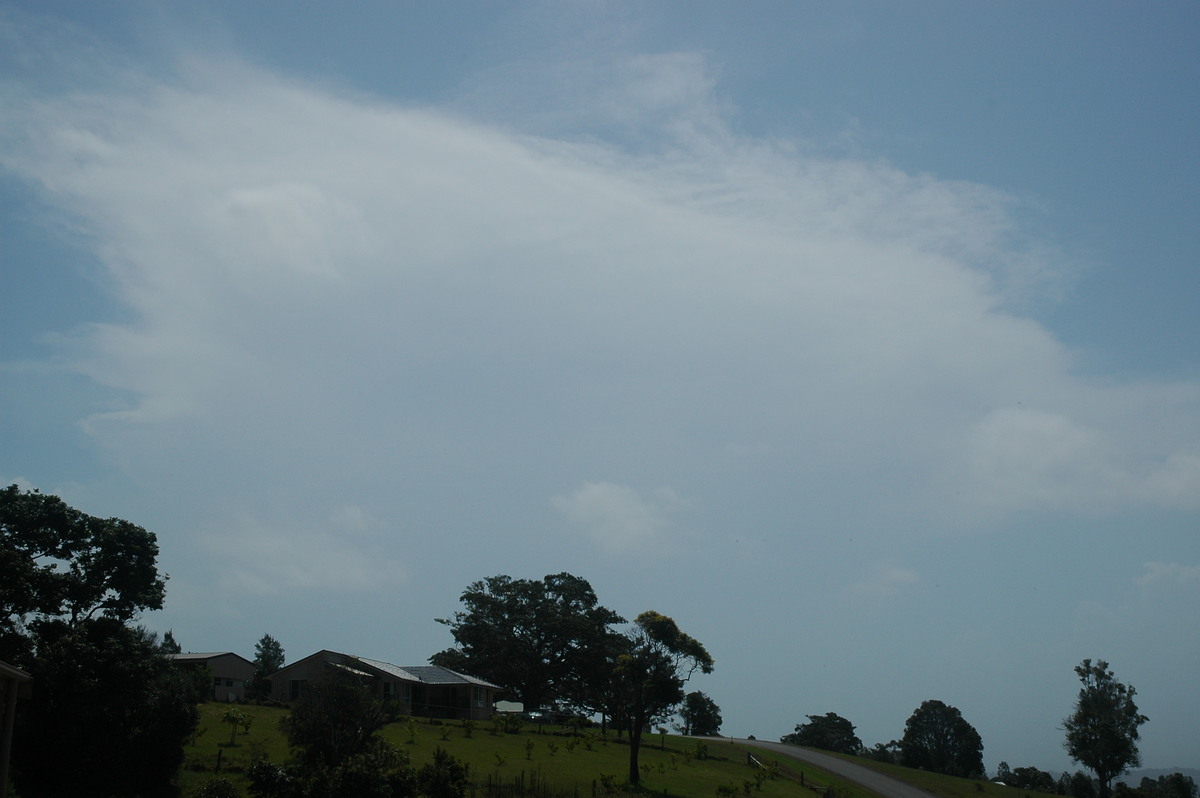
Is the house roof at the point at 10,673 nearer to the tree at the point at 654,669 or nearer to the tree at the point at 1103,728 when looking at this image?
the tree at the point at 654,669

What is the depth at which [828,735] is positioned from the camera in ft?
373

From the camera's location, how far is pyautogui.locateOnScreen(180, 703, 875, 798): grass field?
38438 millimetres

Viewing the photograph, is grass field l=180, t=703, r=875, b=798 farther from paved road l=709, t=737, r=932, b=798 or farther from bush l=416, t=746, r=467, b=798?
bush l=416, t=746, r=467, b=798

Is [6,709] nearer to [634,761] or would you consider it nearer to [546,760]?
[546,760]

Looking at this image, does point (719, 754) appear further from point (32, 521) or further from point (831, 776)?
point (32, 521)

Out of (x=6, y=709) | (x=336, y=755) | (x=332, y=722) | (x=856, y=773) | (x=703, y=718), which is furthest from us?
(x=703, y=718)

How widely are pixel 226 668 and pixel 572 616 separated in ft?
96.0

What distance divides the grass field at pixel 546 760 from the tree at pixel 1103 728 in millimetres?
22465

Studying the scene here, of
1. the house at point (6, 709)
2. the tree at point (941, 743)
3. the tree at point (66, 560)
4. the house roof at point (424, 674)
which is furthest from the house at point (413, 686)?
the tree at point (941, 743)

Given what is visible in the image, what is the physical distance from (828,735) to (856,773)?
48.1 m

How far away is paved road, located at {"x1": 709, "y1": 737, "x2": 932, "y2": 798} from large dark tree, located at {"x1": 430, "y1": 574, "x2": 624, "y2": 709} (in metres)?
16.4

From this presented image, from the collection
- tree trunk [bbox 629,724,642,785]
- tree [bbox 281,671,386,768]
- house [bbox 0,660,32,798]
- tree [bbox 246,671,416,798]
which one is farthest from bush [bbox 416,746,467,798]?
house [bbox 0,660,32,798]

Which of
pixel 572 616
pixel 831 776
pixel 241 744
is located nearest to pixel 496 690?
pixel 572 616

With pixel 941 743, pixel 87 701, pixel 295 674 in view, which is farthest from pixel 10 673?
pixel 941 743
